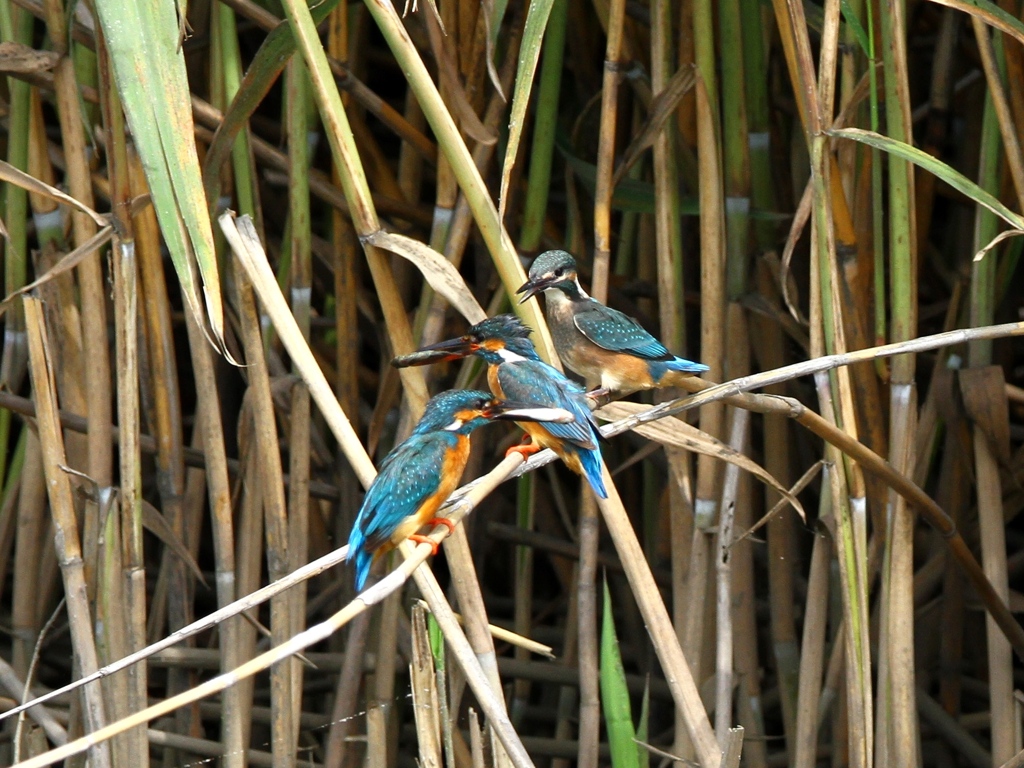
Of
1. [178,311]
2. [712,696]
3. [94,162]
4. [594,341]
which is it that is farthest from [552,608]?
[94,162]

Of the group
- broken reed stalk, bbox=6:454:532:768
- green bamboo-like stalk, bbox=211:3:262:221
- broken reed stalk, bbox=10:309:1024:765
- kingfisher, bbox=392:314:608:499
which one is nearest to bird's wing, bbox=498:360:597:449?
kingfisher, bbox=392:314:608:499

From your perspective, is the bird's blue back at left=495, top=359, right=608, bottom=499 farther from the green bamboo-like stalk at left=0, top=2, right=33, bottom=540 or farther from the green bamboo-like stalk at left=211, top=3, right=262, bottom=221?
the green bamboo-like stalk at left=0, top=2, right=33, bottom=540

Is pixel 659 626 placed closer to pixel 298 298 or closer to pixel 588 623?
pixel 588 623

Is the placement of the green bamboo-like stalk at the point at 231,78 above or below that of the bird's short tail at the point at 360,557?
above

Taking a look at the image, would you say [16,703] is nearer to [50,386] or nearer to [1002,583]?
[50,386]

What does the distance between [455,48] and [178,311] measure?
1226mm

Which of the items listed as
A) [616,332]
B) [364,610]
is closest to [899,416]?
[616,332]

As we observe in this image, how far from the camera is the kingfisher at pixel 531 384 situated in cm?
174

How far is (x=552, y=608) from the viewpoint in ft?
10.1

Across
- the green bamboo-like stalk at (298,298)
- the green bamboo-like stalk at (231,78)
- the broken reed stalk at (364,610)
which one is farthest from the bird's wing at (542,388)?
the green bamboo-like stalk at (231,78)

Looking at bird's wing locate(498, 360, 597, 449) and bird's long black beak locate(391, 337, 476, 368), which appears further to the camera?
bird's wing locate(498, 360, 597, 449)

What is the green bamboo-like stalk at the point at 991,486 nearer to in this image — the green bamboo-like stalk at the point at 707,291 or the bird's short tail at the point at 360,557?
the green bamboo-like stalk at the point at 707,291

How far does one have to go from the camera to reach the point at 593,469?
1.73 m

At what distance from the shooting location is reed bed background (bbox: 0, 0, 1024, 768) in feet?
5.30
